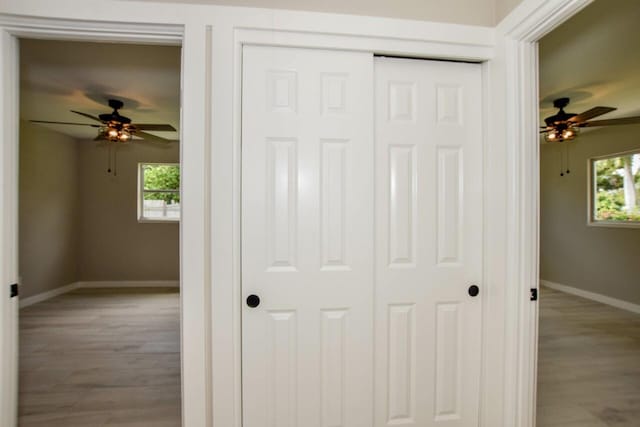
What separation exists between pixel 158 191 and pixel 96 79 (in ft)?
9.89

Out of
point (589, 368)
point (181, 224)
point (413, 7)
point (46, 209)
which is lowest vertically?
point (589, 368)

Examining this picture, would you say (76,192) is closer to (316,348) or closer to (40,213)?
(40,213)

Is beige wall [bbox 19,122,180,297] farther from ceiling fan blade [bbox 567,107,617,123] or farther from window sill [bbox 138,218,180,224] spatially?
ceiling fan blade [bbox 567,107,617,123]

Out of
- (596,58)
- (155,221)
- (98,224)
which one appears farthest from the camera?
(155,221)

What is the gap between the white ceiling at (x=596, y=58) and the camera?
2.17 meters

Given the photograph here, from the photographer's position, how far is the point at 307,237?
1604 mm

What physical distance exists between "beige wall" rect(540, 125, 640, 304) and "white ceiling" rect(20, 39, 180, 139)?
572 centimetres

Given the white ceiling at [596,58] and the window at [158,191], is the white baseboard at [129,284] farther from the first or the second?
the white ceiling at [596,58]

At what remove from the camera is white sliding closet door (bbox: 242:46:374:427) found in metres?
1.57

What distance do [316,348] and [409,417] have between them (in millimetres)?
619

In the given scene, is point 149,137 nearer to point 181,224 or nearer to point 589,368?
point 181,224

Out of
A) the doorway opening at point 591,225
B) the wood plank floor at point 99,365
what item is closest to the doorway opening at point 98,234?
the wood plank floor at point 99,365

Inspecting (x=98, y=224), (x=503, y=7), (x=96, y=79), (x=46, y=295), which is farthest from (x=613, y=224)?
(x=46, y=295)

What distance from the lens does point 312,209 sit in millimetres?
1609
